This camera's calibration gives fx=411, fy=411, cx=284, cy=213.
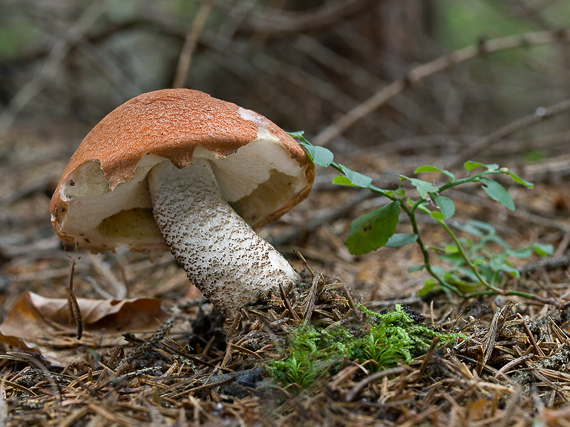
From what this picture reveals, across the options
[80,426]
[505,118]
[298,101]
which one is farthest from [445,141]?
[505,118]

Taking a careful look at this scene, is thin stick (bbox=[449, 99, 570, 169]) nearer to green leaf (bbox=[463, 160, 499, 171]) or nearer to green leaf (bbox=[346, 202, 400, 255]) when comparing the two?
green leaf (bbox=[463, 160, 499, 171])

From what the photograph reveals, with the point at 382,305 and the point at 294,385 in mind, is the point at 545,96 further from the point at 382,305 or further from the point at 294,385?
the point at 294,385

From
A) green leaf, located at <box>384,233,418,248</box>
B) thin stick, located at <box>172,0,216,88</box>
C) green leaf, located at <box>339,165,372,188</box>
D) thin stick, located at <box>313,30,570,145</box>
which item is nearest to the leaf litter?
green leaf, located at <box>384,233,418,248</box>

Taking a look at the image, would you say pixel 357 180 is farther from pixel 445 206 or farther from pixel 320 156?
pixel 445 206

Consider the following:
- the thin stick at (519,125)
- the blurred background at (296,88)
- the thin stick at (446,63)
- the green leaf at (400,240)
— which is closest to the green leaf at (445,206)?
the green leaf at (400,240)

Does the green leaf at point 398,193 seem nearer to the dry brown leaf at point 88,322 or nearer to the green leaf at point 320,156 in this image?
the green leaf at point 320,156

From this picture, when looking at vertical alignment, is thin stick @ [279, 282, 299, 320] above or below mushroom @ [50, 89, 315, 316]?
below

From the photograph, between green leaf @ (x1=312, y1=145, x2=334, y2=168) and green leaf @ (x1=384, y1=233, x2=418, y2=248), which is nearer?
green leaf @ (x1=312, y1=145, x2=334, y2=168)
